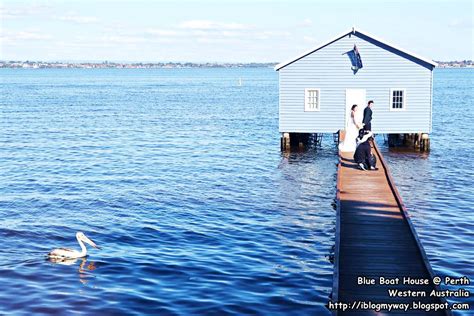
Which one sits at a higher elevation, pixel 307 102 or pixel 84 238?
pixel 307 102

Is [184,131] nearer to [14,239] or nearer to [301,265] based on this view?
[14,239]

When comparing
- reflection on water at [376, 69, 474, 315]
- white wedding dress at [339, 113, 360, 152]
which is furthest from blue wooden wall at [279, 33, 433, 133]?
white wedding dress at [339, 113, 360, 152]

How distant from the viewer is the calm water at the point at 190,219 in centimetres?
1738

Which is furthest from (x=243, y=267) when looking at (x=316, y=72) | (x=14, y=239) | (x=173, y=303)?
(x=316, y=72)

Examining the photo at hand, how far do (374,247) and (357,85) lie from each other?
22.8 m

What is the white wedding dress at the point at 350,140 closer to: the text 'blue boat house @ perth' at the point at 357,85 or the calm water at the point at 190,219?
the calm water at the point at 190,219

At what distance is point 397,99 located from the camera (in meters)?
38.8

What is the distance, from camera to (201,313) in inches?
631

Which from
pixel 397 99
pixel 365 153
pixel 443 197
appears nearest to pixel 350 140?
pixel 365 153

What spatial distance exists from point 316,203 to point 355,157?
2383mm

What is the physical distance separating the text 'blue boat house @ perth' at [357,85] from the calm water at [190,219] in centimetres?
232

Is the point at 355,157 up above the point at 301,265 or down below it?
above

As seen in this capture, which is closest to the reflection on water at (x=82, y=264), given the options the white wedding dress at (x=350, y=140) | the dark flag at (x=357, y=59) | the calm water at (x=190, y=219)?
the calm water at (x=190, y=219)

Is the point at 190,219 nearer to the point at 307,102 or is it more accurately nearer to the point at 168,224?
the point at 168,224
